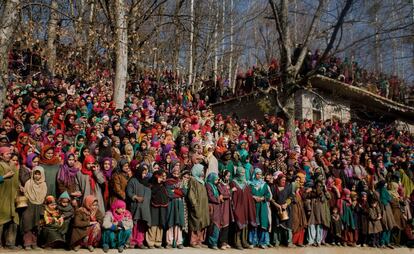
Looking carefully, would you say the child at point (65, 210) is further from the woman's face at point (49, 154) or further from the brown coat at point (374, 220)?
the brown coat at point (374, 220)

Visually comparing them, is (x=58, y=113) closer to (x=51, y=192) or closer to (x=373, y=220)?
(x=51, y=192)

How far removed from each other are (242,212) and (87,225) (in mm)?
3466

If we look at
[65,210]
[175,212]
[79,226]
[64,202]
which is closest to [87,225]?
[79,226]

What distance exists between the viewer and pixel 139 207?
8.57 meters

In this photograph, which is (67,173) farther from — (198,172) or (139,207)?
(198,172)

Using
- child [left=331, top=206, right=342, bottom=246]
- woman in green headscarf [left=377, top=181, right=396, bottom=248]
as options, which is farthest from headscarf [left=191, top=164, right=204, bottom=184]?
woman in green headscarf [left=377, top=181, right=396, bottom=248]

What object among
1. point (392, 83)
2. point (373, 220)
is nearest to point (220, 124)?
point (373, 220)

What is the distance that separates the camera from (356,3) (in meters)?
12.7

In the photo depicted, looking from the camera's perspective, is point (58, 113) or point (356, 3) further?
point (356, 3)

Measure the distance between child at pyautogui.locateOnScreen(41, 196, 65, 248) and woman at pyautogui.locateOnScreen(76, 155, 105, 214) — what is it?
601mm

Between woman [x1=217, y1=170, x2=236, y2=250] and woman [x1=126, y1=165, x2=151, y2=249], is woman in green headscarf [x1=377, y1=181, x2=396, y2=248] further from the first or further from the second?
woman [x1=126, y1=165, x2=151, y2=249]

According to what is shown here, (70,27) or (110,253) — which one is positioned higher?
(70,27)

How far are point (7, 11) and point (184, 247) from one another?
602 cm

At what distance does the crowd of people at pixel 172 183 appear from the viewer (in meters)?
7.86
